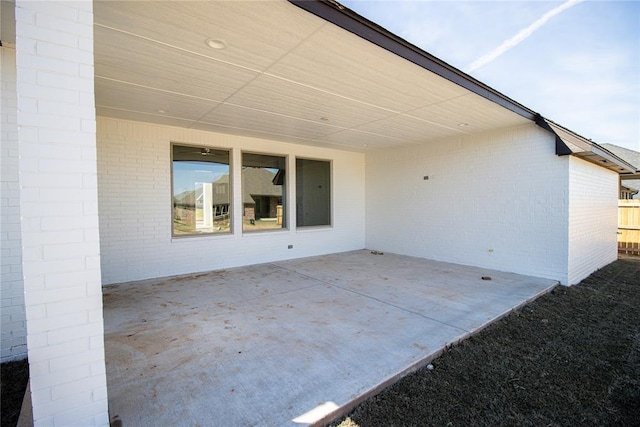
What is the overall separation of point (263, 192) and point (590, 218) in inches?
275

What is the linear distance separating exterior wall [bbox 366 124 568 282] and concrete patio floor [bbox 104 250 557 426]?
656 millimetres

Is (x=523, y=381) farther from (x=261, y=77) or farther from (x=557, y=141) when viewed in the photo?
(x=557, y=141)

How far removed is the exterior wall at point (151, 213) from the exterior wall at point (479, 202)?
3165mm

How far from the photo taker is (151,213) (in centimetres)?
534

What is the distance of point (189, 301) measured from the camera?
4.12 m

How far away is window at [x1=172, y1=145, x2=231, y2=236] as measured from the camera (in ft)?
18.9

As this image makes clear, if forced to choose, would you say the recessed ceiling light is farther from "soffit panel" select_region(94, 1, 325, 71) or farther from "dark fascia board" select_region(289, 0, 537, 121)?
"dark fascia board" select_region(289, 0, 537, 121)

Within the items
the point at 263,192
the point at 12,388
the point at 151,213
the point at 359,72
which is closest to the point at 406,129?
the point at 359,72

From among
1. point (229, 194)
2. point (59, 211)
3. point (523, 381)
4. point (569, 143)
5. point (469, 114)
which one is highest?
point (469, 114)

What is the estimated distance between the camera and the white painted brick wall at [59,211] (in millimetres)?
1444

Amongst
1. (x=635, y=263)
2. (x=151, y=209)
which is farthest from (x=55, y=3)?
(x=635, y=263)

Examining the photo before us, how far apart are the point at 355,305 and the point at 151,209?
4075 mm

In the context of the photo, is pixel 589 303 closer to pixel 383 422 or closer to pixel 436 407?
pixel 436 407

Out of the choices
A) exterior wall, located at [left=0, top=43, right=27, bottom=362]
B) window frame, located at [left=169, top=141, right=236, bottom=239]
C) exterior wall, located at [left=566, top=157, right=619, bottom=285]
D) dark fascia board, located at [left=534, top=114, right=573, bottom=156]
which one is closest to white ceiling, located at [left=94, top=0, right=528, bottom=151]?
dark fascia board, located at [left=534, top=114, right=573, bottom=156]
